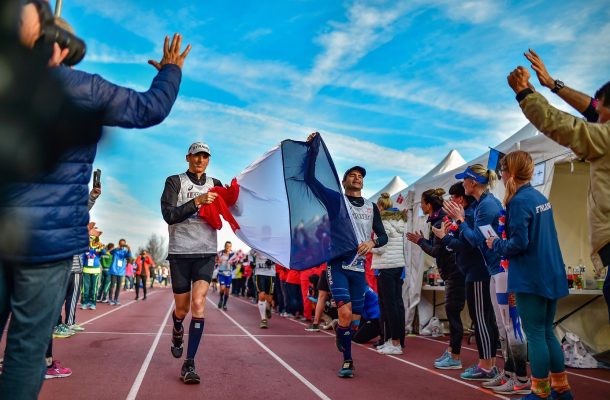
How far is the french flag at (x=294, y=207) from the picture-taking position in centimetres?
589

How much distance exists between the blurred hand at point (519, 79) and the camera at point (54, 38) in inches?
104

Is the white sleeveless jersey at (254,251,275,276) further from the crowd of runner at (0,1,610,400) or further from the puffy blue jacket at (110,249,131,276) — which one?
the puffy blue jacket at (110,249,131,276)

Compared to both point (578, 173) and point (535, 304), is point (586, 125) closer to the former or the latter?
point (535, 304)

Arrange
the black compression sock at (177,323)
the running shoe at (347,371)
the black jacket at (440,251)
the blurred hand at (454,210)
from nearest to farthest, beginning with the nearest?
the blurred hand at (454,210)
the black compression sock at (177,323)
the running shoe at (347,371)
the black jacket at (440,251)

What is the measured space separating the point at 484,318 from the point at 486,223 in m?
1.18

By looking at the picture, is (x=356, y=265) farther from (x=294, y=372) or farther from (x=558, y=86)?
(x=558, y=86)

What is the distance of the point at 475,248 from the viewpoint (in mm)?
5562

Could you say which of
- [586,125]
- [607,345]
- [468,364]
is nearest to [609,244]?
[586,125]

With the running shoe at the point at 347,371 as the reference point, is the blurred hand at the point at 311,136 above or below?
above

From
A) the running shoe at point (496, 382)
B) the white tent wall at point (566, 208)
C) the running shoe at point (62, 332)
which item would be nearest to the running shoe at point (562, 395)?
the running shoe at point (496, 382)

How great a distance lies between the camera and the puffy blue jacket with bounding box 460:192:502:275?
13.3 ft

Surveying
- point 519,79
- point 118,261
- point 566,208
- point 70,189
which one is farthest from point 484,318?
point 118,261

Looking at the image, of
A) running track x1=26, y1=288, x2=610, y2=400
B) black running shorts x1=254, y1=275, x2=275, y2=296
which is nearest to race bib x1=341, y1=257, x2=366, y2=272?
running track x1=26, y1=288, x2=610, y2=400

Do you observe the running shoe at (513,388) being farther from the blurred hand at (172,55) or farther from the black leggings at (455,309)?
the blurred hand at (172,55)
